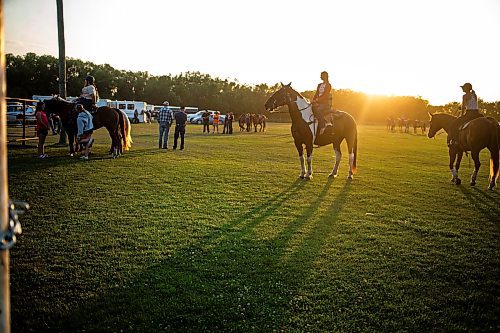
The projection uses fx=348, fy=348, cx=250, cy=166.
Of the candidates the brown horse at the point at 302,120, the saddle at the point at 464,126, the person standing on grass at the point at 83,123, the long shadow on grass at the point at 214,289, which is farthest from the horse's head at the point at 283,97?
the person standing on grass at the point at 83,123

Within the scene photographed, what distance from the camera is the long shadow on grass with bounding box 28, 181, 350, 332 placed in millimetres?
3412

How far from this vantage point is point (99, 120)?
515 inches

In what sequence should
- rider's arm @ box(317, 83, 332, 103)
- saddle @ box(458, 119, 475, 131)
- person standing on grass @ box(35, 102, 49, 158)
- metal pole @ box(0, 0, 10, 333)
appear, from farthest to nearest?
person standing on grass @ box(35, 102, 49, 158)
rider's arm @ box(317, 83, 332, 103)
saddle @ box(458, 119, 475, 131)
metal pole @ box(0, 0, 10, 333)

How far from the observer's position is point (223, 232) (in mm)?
5938

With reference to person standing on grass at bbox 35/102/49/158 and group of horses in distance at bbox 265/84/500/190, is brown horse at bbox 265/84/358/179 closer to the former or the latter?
group of horses in distance at bbox 265/84/500/190

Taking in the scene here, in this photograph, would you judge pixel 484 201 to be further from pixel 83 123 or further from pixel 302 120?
pixel 83 123

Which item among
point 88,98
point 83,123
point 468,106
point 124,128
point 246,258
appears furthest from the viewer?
point 124,128

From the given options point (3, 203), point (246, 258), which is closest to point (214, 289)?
point (246, 258)

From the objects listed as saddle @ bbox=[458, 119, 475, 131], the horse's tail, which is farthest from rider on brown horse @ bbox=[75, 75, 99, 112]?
saddle @ bbox=[458, 119, 475, 131]

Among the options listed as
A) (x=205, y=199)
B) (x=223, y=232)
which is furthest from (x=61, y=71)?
(x=223, y=232)

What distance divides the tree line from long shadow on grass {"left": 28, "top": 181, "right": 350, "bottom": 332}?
2368 inches

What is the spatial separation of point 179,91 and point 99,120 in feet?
256

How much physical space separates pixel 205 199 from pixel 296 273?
390 centimetres

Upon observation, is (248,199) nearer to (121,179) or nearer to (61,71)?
(121,179)
